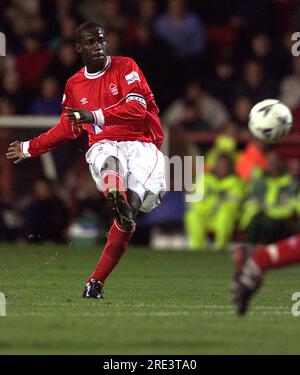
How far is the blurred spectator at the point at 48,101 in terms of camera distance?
16.1m

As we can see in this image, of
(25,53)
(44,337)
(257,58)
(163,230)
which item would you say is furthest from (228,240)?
(44,337)

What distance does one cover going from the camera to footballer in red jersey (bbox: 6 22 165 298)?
347 inches

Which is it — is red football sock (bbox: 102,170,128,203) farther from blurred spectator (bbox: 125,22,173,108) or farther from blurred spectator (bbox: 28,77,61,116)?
blurred spectator (bbox: 125,22,173,108)

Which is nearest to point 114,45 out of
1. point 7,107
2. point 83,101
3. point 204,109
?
point 204,109

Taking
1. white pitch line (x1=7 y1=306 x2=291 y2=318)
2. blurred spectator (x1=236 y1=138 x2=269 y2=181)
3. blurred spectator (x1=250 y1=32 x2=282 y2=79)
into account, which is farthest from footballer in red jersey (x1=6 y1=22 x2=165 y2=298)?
blurred spectator (x1=250 y1=32 x2=282 y2=79)

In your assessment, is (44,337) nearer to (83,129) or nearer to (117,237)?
(117,237)

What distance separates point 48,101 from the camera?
16234 millimetres

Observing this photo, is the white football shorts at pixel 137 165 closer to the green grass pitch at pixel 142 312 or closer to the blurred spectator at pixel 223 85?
the green grass pitch at pixel 142 312

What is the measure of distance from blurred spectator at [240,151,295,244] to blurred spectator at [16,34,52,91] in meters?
3.51

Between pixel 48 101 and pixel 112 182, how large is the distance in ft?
25.6

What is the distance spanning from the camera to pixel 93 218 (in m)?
15.2

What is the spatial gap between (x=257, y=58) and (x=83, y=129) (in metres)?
7.65

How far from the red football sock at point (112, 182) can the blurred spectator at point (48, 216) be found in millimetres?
6464

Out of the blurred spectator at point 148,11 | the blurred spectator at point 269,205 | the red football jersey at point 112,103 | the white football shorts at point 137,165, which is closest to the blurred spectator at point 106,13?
the blurred spectator at point 148,11
